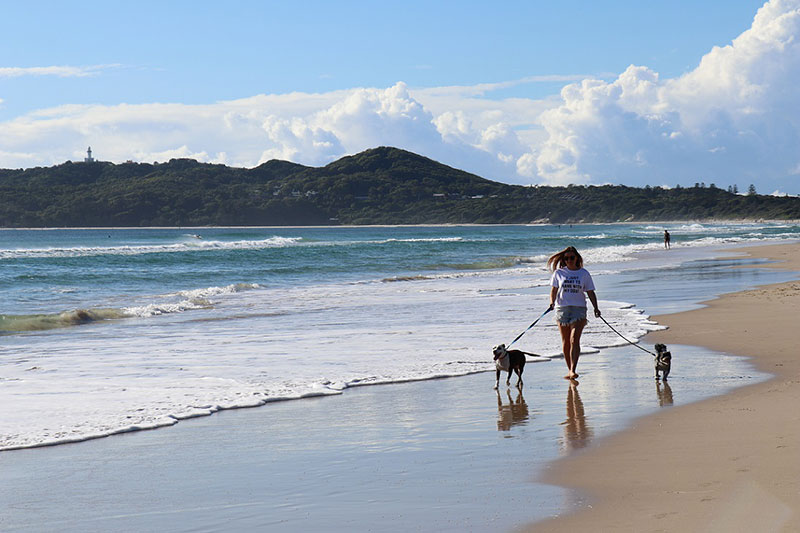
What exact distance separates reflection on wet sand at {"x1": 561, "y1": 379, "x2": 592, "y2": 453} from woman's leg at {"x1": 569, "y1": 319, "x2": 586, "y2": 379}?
36.4 inches

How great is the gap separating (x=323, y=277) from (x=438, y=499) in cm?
2832

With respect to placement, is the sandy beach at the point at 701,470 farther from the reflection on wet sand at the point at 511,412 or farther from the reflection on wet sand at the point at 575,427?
the reflection on wet sand at the point at 511,412

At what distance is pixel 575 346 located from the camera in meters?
9.43

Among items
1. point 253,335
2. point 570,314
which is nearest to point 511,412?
point 570,314

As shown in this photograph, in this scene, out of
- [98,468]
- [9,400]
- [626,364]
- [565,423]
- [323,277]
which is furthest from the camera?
[323,277]

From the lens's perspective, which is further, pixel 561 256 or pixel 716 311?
pixel 716 311

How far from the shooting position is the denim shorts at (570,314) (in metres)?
9.77

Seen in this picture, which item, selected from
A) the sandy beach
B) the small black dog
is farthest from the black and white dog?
the sandy beach

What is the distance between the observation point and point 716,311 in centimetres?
1546

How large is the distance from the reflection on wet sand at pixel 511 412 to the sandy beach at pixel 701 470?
3.02 feet

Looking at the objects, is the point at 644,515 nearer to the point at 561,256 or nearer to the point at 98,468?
the point at 98,468

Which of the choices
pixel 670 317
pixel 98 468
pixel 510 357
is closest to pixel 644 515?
pixel 98 468

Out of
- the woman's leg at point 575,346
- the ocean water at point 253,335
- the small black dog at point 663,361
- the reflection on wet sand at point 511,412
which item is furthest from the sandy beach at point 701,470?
the ocean water at point 253,335

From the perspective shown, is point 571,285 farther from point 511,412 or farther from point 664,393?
point 511,412
